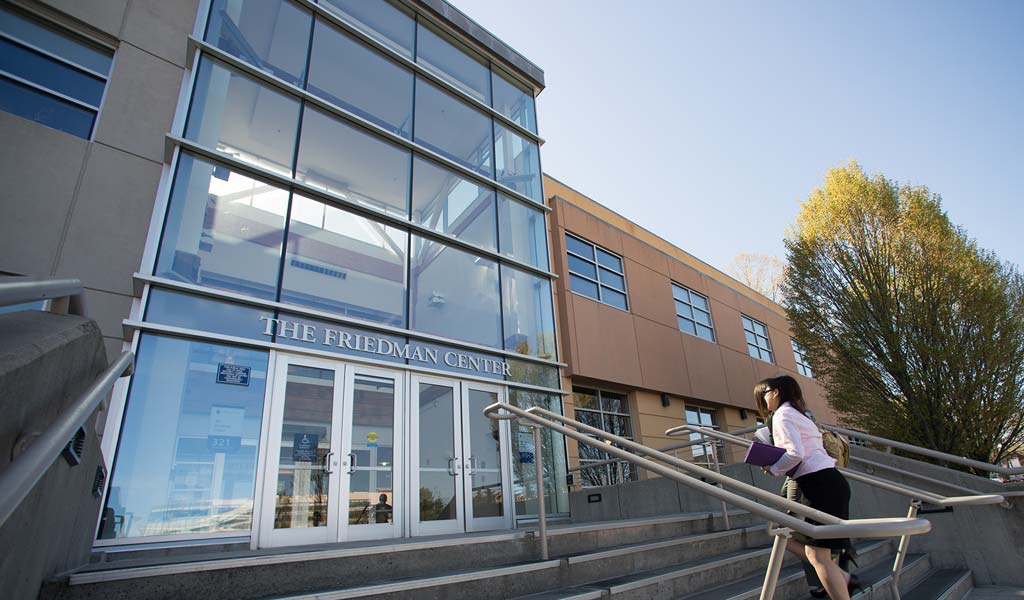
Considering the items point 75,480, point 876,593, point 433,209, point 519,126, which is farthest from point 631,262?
point 75,480

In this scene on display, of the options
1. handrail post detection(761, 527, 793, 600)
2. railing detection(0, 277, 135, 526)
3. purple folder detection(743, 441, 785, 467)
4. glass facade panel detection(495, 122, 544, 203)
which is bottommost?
handrail post detection(761, 527, 793, 600)

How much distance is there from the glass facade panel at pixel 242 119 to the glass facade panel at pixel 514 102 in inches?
195

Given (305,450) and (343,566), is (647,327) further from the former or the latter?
(343,566)

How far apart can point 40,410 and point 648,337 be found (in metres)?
13.0

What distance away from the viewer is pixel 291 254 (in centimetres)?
720

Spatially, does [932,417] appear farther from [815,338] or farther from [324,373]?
[324,373]

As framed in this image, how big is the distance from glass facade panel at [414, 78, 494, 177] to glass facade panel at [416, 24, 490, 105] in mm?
573

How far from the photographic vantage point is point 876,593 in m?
4.16

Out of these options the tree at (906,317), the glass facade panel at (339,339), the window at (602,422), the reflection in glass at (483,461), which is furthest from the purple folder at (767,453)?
the tree at (906,317)

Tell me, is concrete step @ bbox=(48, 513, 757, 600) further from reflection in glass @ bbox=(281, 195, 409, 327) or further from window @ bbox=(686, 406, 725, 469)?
window @ bbox=(686, 406, 725, 469)

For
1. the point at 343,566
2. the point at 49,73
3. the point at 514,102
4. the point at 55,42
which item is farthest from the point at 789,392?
the point at 514,102

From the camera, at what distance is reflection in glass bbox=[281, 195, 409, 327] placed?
23.8 feet

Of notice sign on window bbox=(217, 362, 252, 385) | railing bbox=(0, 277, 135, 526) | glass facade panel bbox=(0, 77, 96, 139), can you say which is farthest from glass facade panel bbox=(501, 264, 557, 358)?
railing bbox=(0, 277, 135, 526)

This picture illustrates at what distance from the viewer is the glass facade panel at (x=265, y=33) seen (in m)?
7.64
